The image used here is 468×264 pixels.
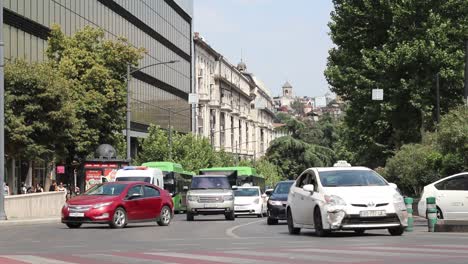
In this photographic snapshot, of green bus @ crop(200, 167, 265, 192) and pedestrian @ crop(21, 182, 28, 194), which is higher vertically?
green bus @ crop(200, 167, 265, 192)

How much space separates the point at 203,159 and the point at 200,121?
30.5m

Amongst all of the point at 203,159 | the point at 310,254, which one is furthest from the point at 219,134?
the point at 310,254

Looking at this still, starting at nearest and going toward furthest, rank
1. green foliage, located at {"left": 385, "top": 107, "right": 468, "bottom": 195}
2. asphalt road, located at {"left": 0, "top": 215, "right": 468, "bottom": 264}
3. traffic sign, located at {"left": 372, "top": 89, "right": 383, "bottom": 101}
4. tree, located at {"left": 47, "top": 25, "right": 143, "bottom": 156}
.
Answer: asphalt road, located at {"left": 0, "top": 215, "right": 468, "bottom": 264}, green foliage, located at {"left": 385, "top": 107, "right": 468, "bottom": 195}, traffic sign, located at {"left": 372, "top": 89, "right": 383, "bottom": 101}, tree, located at {"left": 47, "top": 25, "right": 143, "bottom": 156}

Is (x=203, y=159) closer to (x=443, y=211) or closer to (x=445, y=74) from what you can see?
(x=445, y=74)

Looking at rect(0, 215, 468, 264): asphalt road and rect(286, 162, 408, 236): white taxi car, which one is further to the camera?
rect(286, 162, 408, 236): white taxi car

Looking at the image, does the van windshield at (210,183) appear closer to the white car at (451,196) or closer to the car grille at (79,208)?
the car grille at (79,208)

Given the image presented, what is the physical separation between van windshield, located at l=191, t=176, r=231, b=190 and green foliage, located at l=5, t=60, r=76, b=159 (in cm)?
1095

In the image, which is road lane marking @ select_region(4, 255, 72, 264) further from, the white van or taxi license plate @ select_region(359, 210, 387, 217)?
the white van

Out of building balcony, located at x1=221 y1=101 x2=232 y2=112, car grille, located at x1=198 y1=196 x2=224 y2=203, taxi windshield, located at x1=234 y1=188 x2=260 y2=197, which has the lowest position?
car grille, located at x1=198 y1=196 x2=224 y2=203

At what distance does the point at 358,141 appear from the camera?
54.2 metres

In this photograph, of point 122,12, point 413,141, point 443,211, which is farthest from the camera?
point 122,12

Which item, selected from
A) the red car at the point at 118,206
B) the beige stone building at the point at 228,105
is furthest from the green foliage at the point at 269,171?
the red car at the point at 118,206

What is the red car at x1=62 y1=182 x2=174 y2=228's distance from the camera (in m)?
28.2

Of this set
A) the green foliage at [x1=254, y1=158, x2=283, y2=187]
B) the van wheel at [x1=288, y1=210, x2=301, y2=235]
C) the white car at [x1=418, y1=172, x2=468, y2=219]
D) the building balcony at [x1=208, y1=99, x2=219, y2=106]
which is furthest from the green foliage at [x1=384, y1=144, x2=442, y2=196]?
the building balcony at [x1=208, y1=99, x2=219, y2=106]
